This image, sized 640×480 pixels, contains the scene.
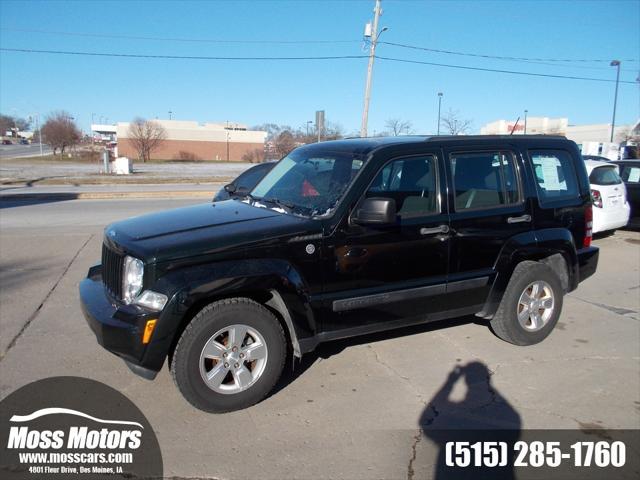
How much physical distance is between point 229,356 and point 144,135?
67181 mm

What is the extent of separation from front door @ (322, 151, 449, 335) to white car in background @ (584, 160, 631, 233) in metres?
6.53

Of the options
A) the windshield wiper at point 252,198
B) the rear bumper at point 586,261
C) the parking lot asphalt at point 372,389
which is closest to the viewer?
the parking lot asphalt at point 372,389

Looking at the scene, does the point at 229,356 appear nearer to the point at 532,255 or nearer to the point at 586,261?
the point at 532,255

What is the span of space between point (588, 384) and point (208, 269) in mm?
3149

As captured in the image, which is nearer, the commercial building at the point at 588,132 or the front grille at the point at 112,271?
the front grille at the point at 112,271

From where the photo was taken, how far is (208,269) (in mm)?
3426

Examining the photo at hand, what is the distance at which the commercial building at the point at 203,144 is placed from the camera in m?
72.9

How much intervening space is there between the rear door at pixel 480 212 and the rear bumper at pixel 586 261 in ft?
3.05

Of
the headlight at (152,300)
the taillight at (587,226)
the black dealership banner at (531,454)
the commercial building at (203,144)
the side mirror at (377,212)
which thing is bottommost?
the black dealership banner at (531,454)

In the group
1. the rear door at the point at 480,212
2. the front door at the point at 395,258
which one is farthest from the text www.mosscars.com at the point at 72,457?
the rear door at the point at 480,212

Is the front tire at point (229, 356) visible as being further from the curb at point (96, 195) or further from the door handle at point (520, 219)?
the curb at point (96, 195)

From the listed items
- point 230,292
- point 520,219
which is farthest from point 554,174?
point 230,292

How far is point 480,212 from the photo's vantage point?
4.52 metres

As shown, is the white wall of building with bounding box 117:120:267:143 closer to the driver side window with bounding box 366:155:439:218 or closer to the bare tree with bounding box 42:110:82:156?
the bare tree with bounding box 42:110:82:156
